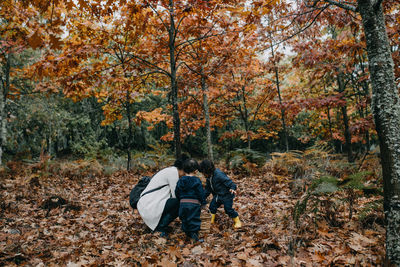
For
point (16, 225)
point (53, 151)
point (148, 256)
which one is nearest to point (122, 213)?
point (16, 225)

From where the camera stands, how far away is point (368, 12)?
2504 millimetres

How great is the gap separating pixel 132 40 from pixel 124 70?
91.6 inches

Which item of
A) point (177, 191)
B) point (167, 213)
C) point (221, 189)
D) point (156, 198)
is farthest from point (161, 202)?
point (221, 189)

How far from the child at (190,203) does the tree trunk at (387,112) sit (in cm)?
254

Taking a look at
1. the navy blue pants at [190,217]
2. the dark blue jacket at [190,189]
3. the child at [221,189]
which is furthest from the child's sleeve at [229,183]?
the navy blue pants at [190,217]

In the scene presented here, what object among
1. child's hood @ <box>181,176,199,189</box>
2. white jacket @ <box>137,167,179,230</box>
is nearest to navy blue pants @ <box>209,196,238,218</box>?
child's hood @ <box>181,176,199,189</box>

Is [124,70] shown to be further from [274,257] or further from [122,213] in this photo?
[274,257]

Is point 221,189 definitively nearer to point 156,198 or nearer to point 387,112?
point 156,198

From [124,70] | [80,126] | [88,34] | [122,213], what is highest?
[88,34]

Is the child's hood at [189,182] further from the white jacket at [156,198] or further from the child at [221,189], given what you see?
the child at [221,189]

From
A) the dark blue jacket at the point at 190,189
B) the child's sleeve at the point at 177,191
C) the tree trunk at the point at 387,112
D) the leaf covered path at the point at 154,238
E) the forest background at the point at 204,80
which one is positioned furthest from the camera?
the child's sleeve at the point at 177,191

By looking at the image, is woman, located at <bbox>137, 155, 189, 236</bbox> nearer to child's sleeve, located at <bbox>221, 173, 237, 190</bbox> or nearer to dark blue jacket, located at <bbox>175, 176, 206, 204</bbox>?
dark blue jacket, located at <bbox>175, 176, 206, 204</bbox>

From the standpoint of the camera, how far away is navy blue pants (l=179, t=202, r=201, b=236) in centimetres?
394

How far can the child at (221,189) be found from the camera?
436cm
